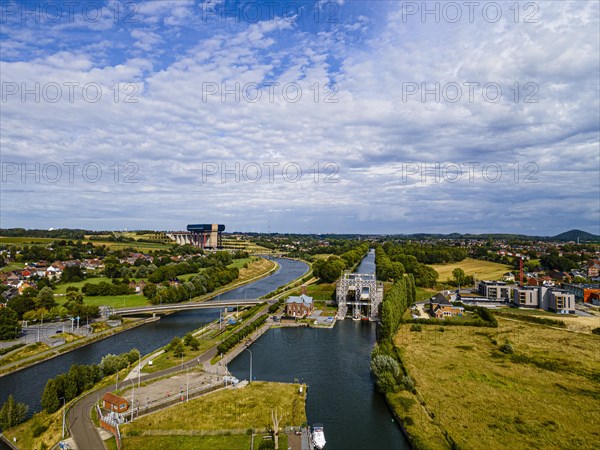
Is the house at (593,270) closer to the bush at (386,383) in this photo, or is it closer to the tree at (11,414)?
the bush at (386,383)

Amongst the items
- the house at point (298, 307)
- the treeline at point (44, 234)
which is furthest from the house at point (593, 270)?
the treeline at point (44, 234)

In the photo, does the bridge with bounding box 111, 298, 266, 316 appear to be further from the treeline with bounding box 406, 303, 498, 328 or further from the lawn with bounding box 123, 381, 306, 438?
the lawn with bounding box 123, 381, 306, 438

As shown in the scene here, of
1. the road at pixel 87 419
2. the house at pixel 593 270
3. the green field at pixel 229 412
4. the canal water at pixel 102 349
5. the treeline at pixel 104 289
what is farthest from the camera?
the house at pixel 593 270

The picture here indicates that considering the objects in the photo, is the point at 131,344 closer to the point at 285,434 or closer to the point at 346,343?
the point at 346,343

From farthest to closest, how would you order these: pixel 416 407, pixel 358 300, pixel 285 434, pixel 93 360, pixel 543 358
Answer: pixel 358 300 → pixel 93 360 → pixel 543 358 → pixel 416 407 → pixel 285 434

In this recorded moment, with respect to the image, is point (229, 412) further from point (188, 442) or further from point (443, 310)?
point (443, 310)

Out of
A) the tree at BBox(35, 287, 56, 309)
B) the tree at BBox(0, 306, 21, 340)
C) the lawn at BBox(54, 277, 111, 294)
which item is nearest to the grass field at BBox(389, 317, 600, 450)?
the tree at BBox(0, 306, 21, 340)

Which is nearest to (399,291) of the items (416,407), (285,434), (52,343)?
(416,407)

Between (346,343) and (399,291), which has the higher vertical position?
(399,291)
